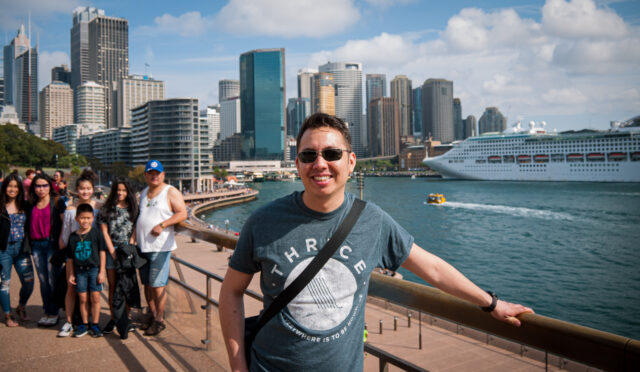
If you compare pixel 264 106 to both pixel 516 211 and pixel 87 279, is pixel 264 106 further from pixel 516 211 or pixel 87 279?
pixel 87 279

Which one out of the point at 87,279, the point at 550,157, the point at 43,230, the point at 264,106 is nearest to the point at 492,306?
the point at 87,279

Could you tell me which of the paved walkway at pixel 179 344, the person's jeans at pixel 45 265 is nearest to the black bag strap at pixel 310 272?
the paved walkway at pixel 179 344

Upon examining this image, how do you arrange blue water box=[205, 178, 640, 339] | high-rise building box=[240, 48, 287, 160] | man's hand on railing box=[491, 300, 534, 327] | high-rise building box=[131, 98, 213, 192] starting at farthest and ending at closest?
high-rise building box=[240, 48, 287, 160]
high-rise building box=[131, 98, 213, 192]
blue water box=[205, 178, 640, 339]
man's hand on railing box=[491, 300, 534, 327]

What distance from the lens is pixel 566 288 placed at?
21.2 meters

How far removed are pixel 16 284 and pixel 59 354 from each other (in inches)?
115

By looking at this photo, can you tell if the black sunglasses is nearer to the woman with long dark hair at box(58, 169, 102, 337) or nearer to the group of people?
the group of people

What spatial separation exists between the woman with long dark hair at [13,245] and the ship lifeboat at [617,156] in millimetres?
95525

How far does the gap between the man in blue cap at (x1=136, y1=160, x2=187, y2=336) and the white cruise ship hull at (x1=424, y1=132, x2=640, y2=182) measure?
9360 centimetres

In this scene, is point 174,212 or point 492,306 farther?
point 174,212

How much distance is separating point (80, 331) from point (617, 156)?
96.1 meters

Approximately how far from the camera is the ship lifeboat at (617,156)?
265ft

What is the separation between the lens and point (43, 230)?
4.55m

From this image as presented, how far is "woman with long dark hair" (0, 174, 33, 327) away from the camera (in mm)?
4379

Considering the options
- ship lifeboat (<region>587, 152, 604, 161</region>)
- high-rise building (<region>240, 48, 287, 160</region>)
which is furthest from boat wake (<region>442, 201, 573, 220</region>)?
high-rise building (<region>240, 48, 287, 160</region>)
